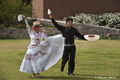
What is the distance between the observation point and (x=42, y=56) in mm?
10828

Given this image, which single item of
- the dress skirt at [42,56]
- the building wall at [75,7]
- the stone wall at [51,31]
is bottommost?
the stone wall at [51,31]

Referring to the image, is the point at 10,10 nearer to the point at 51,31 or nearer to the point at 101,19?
the point at 51,31

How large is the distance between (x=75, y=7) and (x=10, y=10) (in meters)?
6.80

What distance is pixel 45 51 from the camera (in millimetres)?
10906

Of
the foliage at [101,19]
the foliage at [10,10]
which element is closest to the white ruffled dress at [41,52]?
the foliage at [10,10]

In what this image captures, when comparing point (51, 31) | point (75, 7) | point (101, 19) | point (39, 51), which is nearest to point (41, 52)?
point (39, 51)

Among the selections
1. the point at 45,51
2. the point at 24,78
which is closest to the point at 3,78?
the point at 24,78

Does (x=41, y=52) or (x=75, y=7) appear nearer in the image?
(x=41, y=52)

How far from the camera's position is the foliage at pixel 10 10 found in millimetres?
31688

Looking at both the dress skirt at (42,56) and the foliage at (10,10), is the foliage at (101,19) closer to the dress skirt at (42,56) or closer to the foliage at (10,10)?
the foliage at (10,10)

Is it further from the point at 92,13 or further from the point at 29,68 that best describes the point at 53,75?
the point at 92,13

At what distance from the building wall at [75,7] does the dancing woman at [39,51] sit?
77.7 feet

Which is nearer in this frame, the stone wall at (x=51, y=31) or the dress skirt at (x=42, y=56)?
the dress skirt at (x=42, y=56)

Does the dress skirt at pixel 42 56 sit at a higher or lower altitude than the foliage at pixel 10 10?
higher
